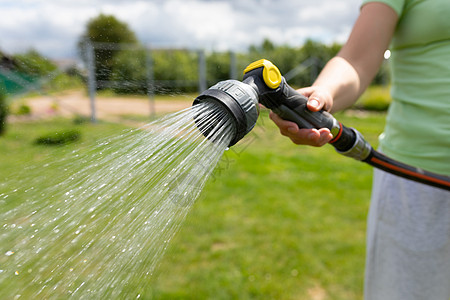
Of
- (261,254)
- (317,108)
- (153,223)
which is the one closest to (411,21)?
(317,108)

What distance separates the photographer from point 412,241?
1442 mm

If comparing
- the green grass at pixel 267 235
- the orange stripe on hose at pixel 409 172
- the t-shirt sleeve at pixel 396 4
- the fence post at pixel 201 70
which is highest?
the t-shirt sleeve at pixel 396 4

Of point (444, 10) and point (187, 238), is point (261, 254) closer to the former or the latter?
point (187, 238)

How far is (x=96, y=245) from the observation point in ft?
2.68

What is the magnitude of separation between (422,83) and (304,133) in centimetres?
64

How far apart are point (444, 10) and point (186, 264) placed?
254 centimetres

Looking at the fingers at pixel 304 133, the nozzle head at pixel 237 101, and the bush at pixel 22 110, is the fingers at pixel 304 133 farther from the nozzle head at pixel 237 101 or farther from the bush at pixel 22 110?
the bush at pixel 22 110

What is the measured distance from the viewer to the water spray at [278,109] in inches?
32.7

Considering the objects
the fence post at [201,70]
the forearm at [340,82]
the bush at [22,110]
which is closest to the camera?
the forearm at [340,82]

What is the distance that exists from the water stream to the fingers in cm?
28

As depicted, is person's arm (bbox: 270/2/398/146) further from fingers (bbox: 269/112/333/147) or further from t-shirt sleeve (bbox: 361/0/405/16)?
fingers (bbox: 269/112/333/147)

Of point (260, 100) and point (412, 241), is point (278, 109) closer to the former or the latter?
point (260, 100)

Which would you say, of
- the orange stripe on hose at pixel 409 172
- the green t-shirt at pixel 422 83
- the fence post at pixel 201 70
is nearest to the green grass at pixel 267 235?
the orange stripe on hose at pixel 409 172

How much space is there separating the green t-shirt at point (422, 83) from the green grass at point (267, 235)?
0.59 metres
